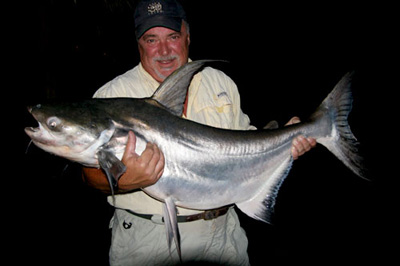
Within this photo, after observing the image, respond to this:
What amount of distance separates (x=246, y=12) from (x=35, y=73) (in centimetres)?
1449

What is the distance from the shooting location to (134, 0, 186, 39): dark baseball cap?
2158 millimetres

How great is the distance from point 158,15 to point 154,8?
0.10 meters

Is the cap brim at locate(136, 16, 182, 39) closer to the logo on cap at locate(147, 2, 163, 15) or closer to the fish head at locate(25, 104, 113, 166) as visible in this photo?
the logo on cap at locate(147, 2, 163, 15)

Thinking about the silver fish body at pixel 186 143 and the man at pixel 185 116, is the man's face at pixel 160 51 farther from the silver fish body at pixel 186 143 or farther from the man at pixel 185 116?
the silver fish body at pixel 186 143

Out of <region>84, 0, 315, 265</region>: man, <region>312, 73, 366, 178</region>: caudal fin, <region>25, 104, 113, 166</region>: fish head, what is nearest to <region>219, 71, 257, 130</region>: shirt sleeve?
<region>84, 0, 315, 265</region>: man

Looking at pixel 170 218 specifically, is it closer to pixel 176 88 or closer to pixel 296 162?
pixel 176 88

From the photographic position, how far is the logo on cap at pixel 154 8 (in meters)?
2.17

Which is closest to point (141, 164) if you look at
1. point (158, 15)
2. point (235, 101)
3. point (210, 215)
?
point (210, 215)

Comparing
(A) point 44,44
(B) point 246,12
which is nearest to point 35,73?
(A) point 44,44

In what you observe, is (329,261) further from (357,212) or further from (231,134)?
(231,134)

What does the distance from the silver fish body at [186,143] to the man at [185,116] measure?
0.23 metres

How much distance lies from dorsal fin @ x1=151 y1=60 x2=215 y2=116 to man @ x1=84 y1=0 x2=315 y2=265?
0.43 m

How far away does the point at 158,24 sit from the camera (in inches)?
84.4

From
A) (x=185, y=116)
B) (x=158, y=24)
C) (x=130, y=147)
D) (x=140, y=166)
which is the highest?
(x=158, y=24)
